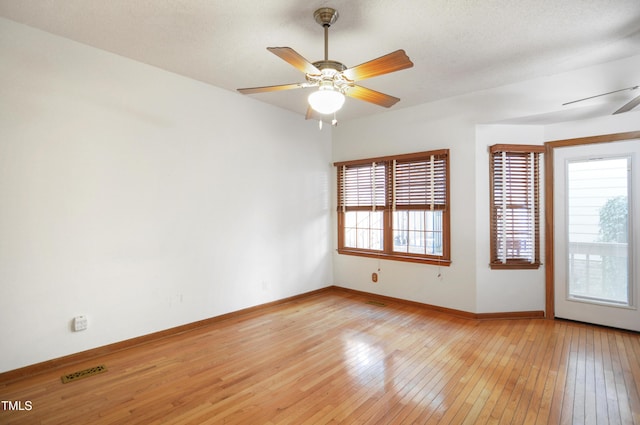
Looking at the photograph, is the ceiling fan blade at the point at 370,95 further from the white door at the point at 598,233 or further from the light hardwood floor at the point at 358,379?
the white door at the point at 598,233

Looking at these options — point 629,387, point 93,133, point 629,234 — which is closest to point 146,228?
point 93,133

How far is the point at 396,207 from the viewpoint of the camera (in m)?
4.99

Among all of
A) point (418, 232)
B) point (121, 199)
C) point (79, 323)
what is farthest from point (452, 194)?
point (79, 323)

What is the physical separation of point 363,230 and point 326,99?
3433mm

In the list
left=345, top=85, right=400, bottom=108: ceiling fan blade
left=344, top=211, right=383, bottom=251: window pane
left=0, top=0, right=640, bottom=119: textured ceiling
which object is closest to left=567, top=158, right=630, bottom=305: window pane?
left=0, top=0, right=640, bottom=119: textured ceiling

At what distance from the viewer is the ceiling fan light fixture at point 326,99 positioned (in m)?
2.34

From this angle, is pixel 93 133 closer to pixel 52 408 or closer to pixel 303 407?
pixel 52 408

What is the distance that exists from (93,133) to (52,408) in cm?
238

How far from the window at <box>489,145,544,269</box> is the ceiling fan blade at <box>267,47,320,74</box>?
118 inches

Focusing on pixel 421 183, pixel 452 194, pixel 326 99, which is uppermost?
pixel 326 99

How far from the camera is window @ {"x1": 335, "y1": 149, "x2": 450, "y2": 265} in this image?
15.0ft

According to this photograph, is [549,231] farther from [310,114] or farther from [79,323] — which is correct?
[79,323]

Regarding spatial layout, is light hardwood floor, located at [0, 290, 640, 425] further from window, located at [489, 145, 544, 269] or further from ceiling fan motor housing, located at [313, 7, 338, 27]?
ceiling fan motor housing, located at [313, 7, 338, 27]

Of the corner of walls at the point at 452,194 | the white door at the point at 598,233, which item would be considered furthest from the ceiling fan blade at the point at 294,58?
the white door at the point at 598,233
